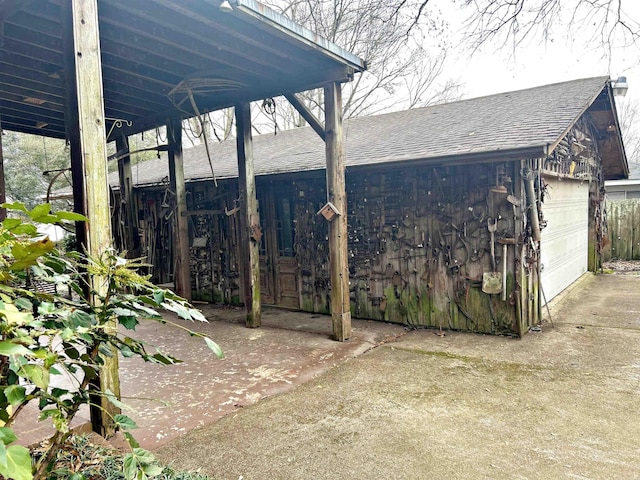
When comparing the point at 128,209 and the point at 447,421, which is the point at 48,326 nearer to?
the point at 447,421

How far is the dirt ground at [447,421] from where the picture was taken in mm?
2592

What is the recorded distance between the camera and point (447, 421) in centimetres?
317

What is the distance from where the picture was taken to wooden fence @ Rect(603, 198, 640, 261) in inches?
451

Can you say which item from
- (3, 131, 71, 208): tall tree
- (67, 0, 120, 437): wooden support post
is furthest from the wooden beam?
(3, 131, 71, 208): tall tree

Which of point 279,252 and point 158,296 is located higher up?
point 158,296

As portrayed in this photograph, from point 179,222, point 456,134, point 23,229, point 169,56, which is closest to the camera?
point 23,229

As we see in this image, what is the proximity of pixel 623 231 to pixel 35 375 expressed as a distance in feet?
44.6

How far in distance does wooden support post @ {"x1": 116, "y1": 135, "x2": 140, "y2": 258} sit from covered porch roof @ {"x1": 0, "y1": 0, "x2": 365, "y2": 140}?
6.18ft

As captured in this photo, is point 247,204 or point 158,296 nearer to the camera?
point 158,296

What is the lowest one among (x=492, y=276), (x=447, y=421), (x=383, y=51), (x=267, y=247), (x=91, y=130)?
(x=447, y=421)

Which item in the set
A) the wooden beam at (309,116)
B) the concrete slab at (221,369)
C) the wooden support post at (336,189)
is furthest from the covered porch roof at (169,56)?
the concrete slab at (221,369)

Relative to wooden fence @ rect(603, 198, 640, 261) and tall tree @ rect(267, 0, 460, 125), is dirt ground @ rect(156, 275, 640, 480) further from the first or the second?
wooden fence @ rect(603, 198, 640, 261)

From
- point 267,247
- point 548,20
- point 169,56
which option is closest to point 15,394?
point 169,56

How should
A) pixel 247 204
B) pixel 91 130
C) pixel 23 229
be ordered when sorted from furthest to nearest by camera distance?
pixel 247 204 < pixel 91 130 < pixel 23 229
